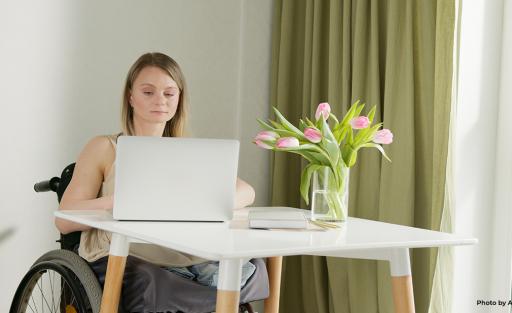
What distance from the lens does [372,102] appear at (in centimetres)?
257

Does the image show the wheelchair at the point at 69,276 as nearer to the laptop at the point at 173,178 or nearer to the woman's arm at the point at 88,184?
the woman's arm at the point at 88,184

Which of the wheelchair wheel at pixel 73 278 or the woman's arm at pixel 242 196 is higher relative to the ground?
the woman's arm at pixel 242 196

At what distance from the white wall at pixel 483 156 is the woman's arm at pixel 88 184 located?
3.79 feet

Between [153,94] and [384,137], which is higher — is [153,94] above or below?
above

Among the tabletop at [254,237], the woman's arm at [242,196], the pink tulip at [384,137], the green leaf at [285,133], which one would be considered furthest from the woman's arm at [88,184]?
the pink tulip at [384,137]

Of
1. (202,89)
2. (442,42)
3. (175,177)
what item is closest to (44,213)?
(202,89)

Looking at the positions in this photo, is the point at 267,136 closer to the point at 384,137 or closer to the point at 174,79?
the point at 384,137

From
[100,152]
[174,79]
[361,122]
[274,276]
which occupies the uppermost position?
[174,79]

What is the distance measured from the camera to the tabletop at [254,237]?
130 centimetres

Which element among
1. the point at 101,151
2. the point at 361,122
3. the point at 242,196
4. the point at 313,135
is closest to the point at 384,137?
the point at 361,122

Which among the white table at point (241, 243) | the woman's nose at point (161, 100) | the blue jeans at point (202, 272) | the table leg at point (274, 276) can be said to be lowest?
the table leg at point (274, 276)

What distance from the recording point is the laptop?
5.35 feet

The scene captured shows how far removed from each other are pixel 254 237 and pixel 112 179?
2.31ft

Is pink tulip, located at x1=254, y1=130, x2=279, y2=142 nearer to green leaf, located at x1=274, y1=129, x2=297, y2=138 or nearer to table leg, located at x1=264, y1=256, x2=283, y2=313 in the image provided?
green leaf, located at x1=274, y1=129, x2=297, y2=138
